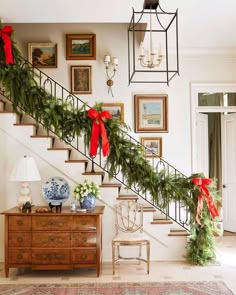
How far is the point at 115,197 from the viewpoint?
219 inches

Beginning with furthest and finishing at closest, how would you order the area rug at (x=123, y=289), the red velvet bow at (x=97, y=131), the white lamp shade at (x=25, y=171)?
1. the red velvet bow at (x=97, y=131)
2. the white lamp shade at (x=25, y=171)
3. the area rug at (x=123, y=289)

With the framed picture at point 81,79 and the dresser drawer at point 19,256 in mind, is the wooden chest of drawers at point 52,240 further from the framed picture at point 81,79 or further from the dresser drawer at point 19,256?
the framed picture at point 81,79

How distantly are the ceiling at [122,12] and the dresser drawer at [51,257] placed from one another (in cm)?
344

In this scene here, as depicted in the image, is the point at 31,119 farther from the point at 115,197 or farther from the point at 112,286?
the point at 112,286

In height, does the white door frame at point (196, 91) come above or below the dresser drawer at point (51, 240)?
above

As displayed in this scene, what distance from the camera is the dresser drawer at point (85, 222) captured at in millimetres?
4918

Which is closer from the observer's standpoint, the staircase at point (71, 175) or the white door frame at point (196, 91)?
the staircase at point (71, 175)

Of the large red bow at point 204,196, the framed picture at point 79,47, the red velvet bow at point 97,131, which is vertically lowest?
the large red bow at point 204,196

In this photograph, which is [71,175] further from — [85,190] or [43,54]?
[43,54]

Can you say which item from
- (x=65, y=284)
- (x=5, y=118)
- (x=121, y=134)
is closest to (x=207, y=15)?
(x=121, y=134)

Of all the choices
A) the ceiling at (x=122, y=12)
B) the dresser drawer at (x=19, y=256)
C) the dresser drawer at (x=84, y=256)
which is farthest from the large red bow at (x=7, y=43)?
the dresser drawer at (x=84, y=256)

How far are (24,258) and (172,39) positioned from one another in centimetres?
439

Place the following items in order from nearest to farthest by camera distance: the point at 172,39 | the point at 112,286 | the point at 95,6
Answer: the point at 112,286 < the point at 95,6 < the point at 172,39

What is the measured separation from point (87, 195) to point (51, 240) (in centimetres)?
77
